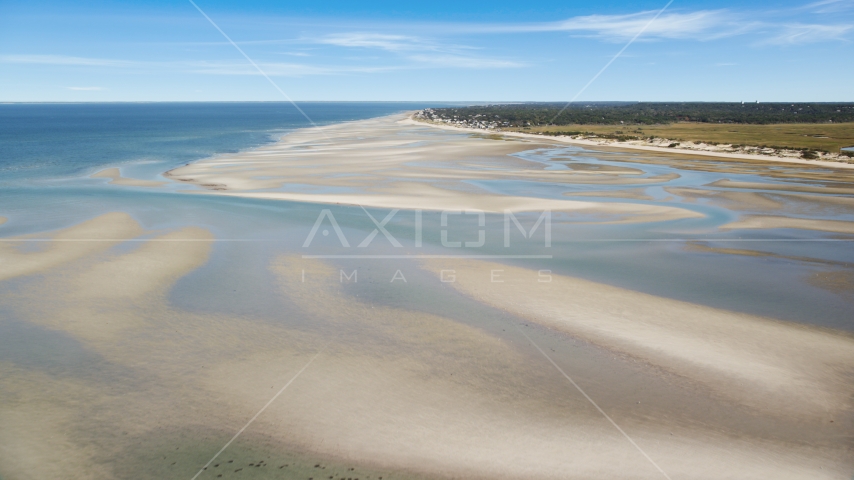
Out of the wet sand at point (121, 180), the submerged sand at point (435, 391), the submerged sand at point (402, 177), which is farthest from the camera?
the wet sand at point (121, 180)

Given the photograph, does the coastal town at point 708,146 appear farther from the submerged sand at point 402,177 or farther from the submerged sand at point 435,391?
the submerged sand at point 435,391

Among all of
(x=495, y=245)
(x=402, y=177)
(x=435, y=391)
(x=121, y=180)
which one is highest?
(x=402, y=177)

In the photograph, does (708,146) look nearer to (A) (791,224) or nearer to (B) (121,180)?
(A) (791,224)

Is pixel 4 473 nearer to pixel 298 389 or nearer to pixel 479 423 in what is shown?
pixel 298 389

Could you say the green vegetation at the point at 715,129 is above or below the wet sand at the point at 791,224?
above

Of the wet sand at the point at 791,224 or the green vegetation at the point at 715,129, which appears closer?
the wet sand at the point at 791,224

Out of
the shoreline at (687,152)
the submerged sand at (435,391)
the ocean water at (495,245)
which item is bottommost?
the submerged sand at (435,391)

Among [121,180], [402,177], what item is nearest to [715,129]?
[402,177]

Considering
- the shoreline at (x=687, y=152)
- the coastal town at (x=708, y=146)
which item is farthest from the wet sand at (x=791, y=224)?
the coastal town at (x=708, y=146)

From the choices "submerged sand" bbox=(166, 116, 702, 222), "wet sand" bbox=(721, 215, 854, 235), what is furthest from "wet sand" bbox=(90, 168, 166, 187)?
"wet sand" bbox=(721, 215, 854, 235)
